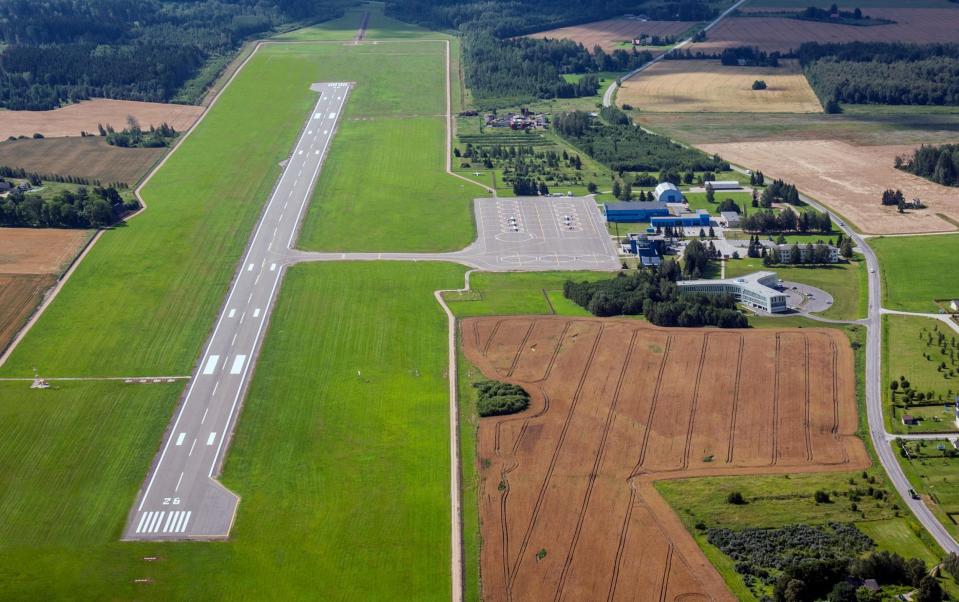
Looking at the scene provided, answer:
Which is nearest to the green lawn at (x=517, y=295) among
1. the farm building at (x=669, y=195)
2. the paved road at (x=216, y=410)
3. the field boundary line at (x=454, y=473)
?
the field boundary line at (x=454, y=473)

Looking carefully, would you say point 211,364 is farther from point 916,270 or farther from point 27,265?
point 916,270

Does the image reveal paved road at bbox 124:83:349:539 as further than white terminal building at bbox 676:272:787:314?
No

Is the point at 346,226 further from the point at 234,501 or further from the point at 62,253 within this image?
the point at 234,501

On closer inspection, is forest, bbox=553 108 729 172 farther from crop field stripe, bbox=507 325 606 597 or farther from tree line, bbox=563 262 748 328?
crop field stripe, bbox=507 325 606 597

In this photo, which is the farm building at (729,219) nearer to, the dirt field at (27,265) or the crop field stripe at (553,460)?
the crop field stripe at (553,460)

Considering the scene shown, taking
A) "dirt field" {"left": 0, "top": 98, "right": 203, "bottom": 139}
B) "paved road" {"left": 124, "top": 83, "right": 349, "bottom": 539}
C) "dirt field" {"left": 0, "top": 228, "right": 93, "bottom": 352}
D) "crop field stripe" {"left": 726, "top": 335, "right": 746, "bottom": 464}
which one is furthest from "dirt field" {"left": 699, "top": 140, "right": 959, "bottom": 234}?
"dirt field" {"left": 0, "top": 228, "right": 93, "bottom": 352}

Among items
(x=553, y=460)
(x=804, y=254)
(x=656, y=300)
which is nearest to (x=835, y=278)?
(x=804, y=254)
